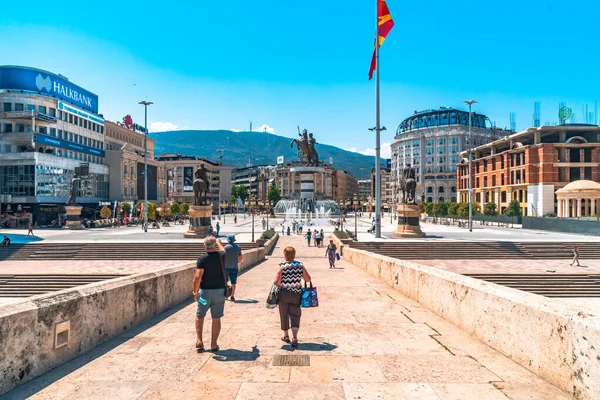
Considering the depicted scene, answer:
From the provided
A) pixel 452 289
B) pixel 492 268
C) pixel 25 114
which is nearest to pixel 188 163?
pixel 25 114

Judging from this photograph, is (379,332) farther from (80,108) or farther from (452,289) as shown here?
(80,108)

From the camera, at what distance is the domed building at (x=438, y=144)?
13375cm

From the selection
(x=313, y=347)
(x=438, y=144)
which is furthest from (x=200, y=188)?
(x=438, y=144)

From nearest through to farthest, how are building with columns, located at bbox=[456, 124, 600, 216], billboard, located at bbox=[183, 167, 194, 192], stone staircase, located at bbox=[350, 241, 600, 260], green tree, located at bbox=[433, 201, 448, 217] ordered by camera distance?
stone staircase, located at bbox=[350, 241, 600, 260]
building with columns, located at bbox=[456, 124, 600, 216]
green tree, located at bbox=[433, 201, 448, 217]
billboard, located at bbox=[183, 167, 194, 192]

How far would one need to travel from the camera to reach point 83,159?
7512 centimetres

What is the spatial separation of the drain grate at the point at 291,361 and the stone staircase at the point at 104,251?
25668 millimetres

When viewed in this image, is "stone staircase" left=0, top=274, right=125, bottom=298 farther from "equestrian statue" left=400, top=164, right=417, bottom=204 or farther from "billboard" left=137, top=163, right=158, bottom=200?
"billboard" left=137, top=163, right=158, bottom=200

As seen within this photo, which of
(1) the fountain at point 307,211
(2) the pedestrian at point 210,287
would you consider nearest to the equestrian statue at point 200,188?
(1) the fountain at point 307,211

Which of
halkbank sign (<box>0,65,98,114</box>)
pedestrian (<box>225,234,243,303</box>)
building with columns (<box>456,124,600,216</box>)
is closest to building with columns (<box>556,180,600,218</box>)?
building with columns (<box>456,124,600,216</box>)

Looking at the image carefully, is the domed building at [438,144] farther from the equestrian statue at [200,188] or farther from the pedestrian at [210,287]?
the pedestrian at [210,287]

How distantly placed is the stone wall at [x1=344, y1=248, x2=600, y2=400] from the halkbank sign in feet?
247

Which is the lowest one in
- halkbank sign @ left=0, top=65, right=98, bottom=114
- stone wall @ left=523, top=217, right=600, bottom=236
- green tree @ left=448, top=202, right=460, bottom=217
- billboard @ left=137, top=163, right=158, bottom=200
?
stone wall @ left=523, top=217, right=600, bottom=236

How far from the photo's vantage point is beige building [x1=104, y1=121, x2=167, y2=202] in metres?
82.6

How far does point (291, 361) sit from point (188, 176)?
141 metres
